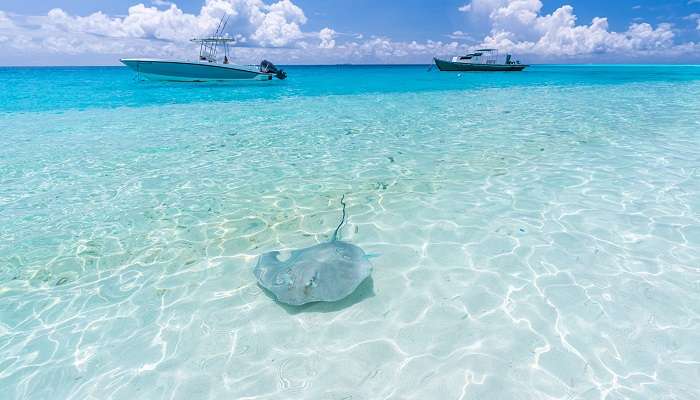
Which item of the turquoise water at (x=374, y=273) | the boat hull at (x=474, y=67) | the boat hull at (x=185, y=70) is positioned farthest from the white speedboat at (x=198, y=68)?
the boat hull at (x=474, y=67)

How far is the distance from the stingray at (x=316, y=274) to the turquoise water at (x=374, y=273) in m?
0.21

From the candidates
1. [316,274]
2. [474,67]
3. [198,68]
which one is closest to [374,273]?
[316,274]

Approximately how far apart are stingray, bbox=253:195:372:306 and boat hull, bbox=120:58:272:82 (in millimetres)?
32013

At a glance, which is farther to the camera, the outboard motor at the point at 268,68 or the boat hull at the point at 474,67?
the boat hull at the point at 474,67

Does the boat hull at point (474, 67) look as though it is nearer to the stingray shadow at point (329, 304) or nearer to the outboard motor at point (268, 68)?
the outboard motor at point (268, 68)

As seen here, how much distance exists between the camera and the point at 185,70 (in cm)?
3122

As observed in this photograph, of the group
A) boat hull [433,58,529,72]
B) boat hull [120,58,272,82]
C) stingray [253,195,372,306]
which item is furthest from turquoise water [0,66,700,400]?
boat hull [433,58,529,72]

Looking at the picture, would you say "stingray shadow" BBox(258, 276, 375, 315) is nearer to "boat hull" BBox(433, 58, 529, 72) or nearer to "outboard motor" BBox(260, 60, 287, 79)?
"outboard motor" BBox(260, 60, 287, 79)

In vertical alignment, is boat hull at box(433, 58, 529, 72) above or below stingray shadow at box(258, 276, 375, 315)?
above

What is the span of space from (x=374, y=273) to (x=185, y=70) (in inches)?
1297

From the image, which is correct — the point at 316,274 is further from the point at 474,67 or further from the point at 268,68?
the point at 474,67

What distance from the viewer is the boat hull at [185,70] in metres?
31.0

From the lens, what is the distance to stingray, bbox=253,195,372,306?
11.8ft

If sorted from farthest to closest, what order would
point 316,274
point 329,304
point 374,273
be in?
point 374,273 → point 329,304 → point 316,274
